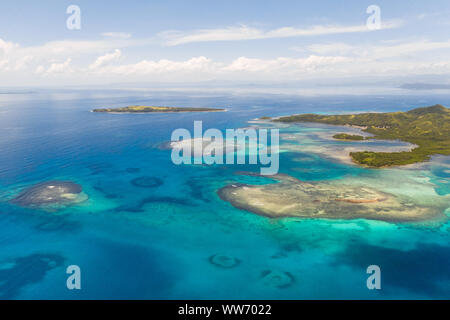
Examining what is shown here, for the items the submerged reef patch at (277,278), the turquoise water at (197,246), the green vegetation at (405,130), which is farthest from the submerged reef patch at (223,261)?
the green vegetation at (405,130)

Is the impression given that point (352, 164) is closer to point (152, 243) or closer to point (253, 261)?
point (253, 261)

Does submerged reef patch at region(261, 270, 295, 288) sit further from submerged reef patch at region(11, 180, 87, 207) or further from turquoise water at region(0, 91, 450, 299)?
submerged reef patch at region(11, 180, 87, 207)

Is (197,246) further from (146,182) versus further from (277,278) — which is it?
(146,182)

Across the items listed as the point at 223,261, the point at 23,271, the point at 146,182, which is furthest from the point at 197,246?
the point at 146,182

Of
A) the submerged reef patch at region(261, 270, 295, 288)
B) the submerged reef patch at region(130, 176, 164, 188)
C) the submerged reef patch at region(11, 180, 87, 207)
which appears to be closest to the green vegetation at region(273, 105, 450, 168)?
the submerged reef patch at region(261, 270, 295, 288)

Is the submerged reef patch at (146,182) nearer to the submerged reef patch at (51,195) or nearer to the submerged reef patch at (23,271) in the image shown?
the submerged reef patch at (51,195)

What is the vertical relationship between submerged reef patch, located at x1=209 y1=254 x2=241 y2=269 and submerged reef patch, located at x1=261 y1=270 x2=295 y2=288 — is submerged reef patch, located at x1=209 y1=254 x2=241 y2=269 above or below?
above

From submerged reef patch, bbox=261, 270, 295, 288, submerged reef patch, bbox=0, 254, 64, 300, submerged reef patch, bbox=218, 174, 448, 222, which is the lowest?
submerged reef patch, bbox=261, 270, 295, 288
